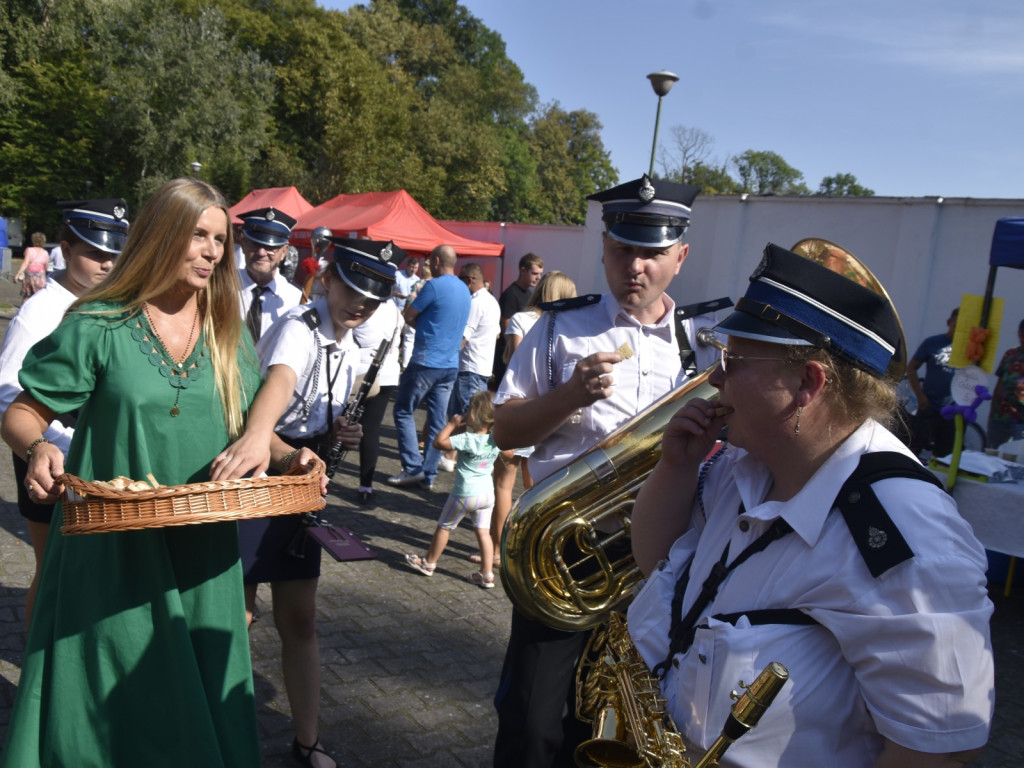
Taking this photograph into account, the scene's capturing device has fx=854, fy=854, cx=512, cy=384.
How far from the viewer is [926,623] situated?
141 centimetres

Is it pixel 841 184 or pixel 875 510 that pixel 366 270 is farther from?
pixel 841 184

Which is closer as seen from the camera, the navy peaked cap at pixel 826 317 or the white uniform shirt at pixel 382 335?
the navy peaked cap at pixel 826 317

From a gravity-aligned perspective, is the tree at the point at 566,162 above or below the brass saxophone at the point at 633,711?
above

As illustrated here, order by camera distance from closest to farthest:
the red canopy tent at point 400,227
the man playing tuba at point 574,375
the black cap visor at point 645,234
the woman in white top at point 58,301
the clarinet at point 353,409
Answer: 1. the man playing tuba at point 574,375
2. the black cap visor at point 645,234
3. the woman in white top at point 58,301
4. the clarinet at point 353,409
5. the red canopy tent at point 400,227

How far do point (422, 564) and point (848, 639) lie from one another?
4.66 meters

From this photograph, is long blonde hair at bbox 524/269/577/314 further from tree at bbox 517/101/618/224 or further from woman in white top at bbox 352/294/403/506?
tree at bbox 517/101/618/224

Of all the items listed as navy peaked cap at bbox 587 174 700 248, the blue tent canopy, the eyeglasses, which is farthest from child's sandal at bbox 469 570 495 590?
the blue tent canopy

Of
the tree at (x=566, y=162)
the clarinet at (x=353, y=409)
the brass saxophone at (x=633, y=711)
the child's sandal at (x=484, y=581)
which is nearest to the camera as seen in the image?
the brass saxophone at (x=633, y=711)

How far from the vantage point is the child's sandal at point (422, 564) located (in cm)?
587

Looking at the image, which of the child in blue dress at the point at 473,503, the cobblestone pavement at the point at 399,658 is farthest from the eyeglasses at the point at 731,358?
the child in blue dress at the point at 473,503

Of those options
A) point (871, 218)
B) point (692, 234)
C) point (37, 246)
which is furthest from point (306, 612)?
point (37, 246)

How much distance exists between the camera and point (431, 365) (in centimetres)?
852

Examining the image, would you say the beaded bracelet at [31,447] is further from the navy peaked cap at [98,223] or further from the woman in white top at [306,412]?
the navy peaked cap at [98,223]

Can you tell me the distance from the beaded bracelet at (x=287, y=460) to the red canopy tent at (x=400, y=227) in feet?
47.2
